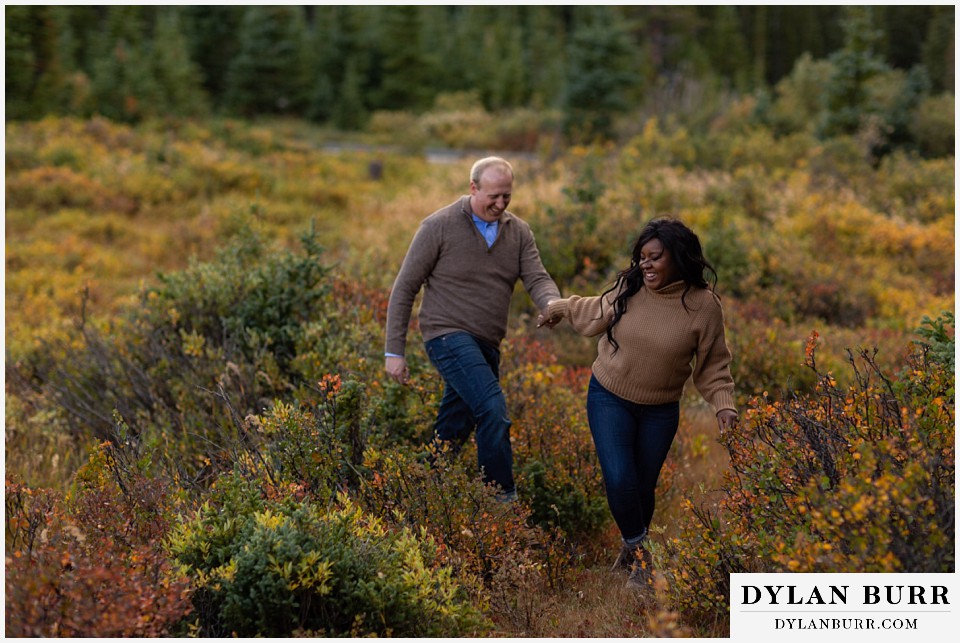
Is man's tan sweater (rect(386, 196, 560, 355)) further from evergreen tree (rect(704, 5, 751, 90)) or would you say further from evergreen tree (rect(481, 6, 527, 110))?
evergreen tree (rect(704, 5, 751, 90))

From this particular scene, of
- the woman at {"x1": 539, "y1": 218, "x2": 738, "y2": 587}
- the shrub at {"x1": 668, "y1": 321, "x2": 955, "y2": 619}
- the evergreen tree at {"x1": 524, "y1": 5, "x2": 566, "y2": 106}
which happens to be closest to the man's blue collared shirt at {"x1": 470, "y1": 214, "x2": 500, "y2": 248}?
the woman at {"x1": 539, "y1": 218, "x2": 738, "y2": 587}

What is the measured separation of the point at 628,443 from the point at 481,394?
75 centimetres

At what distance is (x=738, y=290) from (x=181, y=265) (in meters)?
7.47

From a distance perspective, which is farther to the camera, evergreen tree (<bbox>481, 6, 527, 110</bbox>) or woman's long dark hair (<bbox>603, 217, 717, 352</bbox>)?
evergreen tree (<bbox>481, 6, 527, 110</bbox>)

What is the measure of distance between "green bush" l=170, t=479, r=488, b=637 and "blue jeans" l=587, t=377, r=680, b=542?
3.20 ft

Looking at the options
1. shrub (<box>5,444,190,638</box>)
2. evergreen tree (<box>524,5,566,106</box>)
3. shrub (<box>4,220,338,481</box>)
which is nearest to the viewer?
shrub (<box>5,444,190,638</box>)

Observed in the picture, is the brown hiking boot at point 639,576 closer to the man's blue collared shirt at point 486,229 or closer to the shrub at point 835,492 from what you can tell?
the shrub at point 835,492

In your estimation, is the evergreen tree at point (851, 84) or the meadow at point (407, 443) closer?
the meadow at point (407, 443)

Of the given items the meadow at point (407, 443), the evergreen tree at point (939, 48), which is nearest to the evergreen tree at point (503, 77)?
the evergreen tree at point (939, 48)

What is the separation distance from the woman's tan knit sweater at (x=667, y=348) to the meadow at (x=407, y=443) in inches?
15.2

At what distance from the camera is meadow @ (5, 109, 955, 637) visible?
10.8 feet

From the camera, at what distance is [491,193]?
4.58 meters

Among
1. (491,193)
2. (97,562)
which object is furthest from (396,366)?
(97,562)

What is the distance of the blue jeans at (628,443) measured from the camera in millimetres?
4227
